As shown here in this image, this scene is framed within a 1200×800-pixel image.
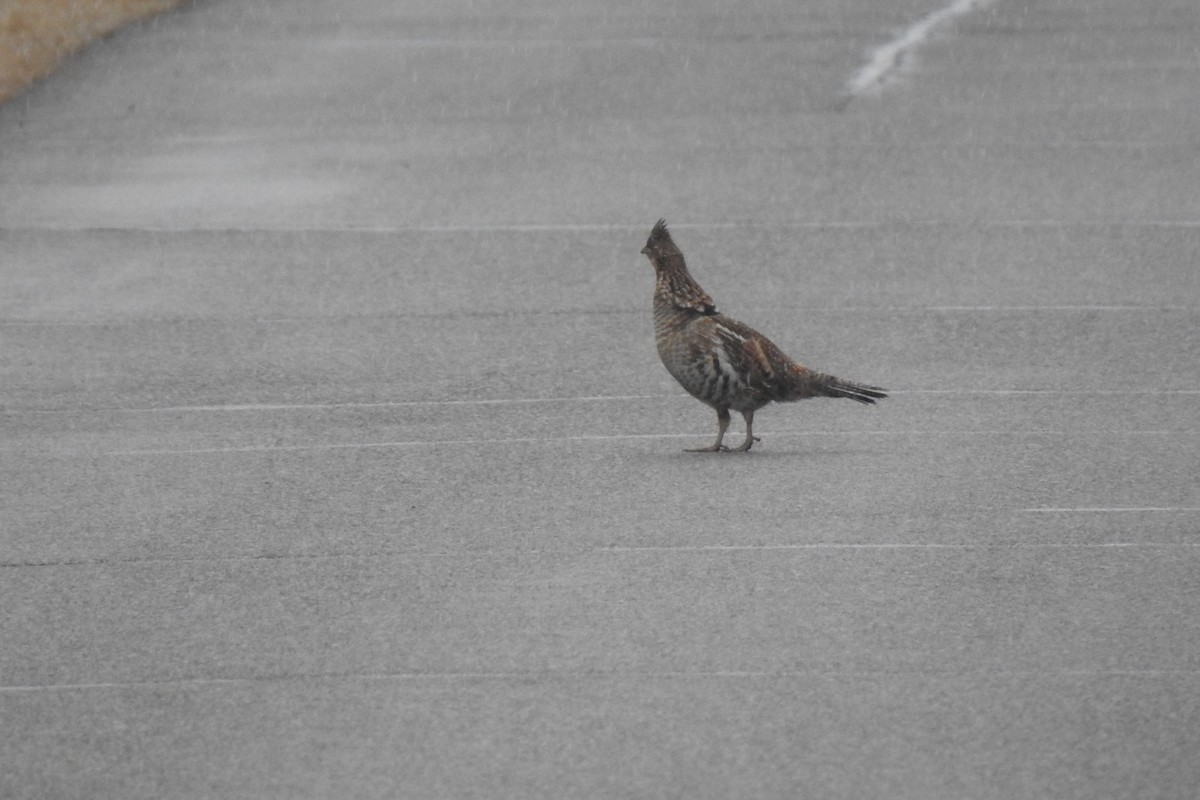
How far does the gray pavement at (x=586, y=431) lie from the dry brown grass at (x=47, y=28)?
387mm

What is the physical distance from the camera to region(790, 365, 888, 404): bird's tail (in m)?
10.8

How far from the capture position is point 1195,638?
7.81 meters

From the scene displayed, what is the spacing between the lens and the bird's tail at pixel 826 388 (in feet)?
35.4

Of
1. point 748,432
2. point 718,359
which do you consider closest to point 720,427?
point 748,432

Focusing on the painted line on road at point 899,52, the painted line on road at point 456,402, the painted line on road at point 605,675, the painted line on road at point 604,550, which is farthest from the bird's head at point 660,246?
the painted line on road at point 899,52

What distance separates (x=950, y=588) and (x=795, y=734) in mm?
1743

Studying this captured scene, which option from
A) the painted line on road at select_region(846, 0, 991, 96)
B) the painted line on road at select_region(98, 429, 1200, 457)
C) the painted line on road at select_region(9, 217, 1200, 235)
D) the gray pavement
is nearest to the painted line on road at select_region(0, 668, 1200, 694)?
the gray pavement

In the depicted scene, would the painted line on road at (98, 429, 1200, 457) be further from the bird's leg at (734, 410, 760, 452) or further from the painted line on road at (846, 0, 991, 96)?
the painted line on road at (846, 0, 991, 96)

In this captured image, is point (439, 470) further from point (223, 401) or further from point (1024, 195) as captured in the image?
point (1024, 195)

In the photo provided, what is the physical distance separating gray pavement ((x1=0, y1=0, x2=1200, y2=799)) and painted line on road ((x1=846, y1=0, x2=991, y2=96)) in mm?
279

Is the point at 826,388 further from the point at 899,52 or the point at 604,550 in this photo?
the point at 899,52

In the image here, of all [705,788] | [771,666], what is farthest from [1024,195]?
[705,788]

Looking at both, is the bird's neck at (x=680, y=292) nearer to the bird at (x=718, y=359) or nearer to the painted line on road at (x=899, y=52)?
the bird at (x=718, y=359)

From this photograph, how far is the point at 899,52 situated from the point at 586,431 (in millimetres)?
12840
